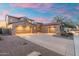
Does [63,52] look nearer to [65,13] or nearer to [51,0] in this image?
[65,13]

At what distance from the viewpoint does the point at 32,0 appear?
5.83 ft

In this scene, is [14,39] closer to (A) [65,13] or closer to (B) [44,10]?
(B) [44,10]

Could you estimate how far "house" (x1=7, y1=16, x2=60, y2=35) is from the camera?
176 cm

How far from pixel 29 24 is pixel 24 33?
4.0 inches

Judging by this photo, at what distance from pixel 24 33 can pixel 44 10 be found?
0.30 m

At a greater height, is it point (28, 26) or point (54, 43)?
point (28, 26)

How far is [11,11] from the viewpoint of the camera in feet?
5.79

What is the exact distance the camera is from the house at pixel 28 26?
1765mm

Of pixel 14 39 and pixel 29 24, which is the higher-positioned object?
pixel 29 24

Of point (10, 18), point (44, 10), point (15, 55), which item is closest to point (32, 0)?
point (44, 10)

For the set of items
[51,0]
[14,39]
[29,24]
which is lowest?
[14,39]

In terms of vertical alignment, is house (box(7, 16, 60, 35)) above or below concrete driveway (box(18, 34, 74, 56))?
above

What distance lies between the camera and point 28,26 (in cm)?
178

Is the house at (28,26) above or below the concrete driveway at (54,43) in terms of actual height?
above
